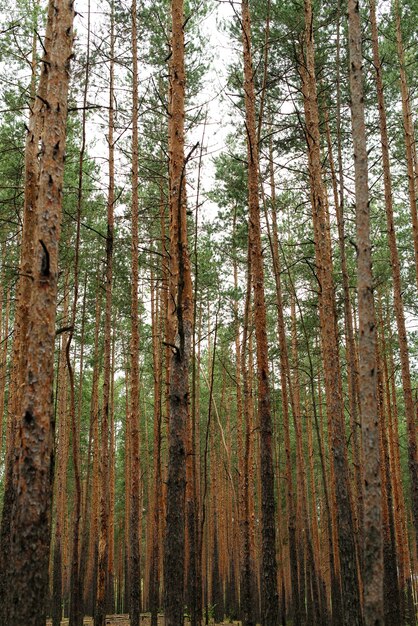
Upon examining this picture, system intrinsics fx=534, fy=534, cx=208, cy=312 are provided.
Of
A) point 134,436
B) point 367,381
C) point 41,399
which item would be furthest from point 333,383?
point 41,399

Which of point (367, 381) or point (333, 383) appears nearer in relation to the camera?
point (367, 381)

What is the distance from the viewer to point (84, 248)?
1409 centimetres

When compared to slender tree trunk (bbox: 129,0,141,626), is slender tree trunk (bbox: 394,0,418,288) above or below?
above

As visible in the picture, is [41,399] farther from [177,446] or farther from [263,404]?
[263,404]

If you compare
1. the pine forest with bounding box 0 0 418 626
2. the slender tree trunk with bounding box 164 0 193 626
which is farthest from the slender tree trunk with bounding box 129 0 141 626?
the slender tree trunk with bounding box 164 0 193 626

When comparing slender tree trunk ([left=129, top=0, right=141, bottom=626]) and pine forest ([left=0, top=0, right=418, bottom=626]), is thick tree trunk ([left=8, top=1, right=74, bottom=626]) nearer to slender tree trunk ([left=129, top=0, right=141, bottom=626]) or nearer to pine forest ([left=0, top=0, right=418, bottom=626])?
pine forest ([left=0, top=0, right=418, bottom=626])

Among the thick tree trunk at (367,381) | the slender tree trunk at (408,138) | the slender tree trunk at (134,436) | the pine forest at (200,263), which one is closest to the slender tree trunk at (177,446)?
the pine forest at (200,263)

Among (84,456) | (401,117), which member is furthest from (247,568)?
(84,456)

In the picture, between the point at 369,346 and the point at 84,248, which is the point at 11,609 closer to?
the point at 369,346

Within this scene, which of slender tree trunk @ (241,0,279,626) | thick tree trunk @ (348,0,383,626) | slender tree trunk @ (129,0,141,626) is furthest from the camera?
slender tree trunk @ (129,0,141,626)

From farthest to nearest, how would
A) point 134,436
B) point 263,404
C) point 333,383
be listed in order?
1. point 134,436
2. point 333,383
3. point 263,404

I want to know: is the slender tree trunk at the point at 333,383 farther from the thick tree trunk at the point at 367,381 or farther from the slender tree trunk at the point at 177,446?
the slender tree trunk at the point at 177,446

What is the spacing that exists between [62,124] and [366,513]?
4191 mm

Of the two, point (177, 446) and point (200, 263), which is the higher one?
point (200, 263)
